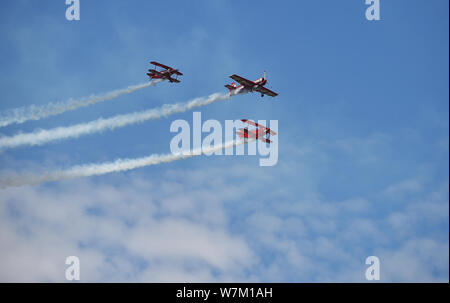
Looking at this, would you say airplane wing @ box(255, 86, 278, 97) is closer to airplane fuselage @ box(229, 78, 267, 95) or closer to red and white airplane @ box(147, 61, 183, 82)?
airplane fuselage @ box(229, 78, 267, 95)

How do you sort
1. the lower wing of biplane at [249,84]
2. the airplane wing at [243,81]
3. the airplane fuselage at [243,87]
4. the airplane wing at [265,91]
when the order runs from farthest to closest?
the airplane wing at [265,91] → the airplane fuselage at [243,87] → the lower wing of biplane at [249,84] → the airplane wing at [243,81]

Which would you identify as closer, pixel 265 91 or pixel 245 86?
pixel 245 86

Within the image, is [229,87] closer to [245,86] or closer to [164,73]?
[245,86]

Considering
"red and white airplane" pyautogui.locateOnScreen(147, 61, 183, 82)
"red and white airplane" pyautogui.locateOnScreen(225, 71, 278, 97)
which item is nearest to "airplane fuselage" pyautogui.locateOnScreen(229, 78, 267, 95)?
"red and white airplane" pyautogui.locateOnScreen(225, 71, 278, 97)

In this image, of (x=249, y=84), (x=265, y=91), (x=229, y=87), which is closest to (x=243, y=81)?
(x=249, y=84)

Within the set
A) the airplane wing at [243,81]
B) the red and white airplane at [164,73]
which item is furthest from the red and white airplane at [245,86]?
the red and white airplane at [164,73]

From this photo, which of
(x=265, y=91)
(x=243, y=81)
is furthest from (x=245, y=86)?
(x=265, y=91)

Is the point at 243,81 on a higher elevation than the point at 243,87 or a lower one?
higher

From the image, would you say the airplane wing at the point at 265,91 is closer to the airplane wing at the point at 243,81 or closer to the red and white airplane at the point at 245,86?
the red and white airplane at the point at 245,86

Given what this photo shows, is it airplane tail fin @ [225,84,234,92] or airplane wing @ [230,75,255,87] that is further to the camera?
airplane tail fin @ [225,84,234,92]

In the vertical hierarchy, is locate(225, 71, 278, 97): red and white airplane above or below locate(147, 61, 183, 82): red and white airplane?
below
